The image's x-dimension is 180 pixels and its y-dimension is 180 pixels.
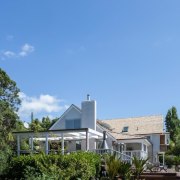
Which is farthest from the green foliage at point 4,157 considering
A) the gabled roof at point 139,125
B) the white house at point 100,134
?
the gabled roof at point 139,125

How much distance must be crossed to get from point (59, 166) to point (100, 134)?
11.4 meters

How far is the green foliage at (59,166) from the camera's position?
22219 millimetres

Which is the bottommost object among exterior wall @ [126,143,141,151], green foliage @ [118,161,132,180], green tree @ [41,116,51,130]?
green foliage @ [118,161,132,180]

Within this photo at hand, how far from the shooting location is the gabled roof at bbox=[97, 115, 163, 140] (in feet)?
166

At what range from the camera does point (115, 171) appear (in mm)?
22344

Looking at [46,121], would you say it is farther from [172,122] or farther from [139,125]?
[172,122]

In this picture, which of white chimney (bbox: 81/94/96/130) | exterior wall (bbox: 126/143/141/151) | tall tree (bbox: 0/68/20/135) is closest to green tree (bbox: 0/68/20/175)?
tall tree (bbox: 0/68/20/135)

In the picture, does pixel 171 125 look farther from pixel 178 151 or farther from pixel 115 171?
pixel 115 171

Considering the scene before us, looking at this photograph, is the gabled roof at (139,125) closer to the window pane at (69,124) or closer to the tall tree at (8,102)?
the window pane at (69,124)

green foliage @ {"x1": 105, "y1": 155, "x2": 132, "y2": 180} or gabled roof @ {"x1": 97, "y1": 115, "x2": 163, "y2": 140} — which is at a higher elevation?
gabled roof @ {"x1": 97, "y1": 115, "x2": 163, "y2": 140}

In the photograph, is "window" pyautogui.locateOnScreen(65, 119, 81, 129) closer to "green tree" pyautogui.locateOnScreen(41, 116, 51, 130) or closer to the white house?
the white house

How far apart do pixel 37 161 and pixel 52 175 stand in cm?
326

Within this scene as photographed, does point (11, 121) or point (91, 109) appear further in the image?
point (91, 109)

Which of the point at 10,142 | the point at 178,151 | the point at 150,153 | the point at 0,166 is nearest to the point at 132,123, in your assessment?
the point at 150,153
